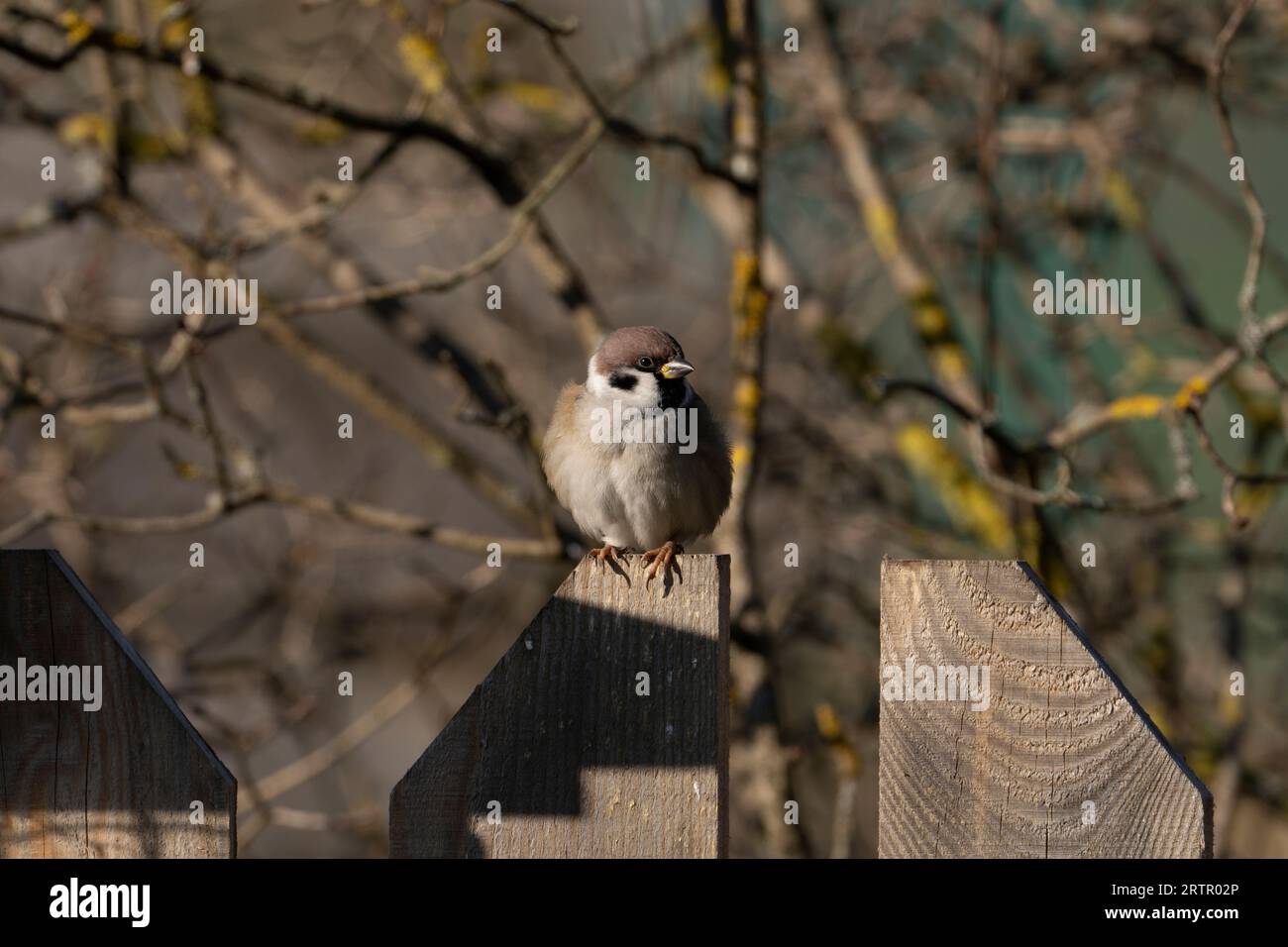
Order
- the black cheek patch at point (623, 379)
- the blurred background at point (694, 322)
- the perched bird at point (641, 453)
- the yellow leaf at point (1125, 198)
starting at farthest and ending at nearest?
1. the yellow leaf at point (1125, 198)
2. the blurred background at point (694, 322)
3. the black cheek patch at point (623, 379)
4. the perched bird at point (641, 453)

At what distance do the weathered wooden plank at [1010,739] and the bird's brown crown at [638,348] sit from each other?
5.61ft

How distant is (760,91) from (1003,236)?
1.50 m

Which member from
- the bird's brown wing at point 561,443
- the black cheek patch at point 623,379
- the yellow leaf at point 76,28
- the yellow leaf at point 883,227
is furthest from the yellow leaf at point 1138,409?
the yellow leaf at point 76,28

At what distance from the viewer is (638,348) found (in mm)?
3656

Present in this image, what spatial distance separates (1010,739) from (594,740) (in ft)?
1.79

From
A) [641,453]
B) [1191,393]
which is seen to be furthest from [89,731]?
[1191,393]

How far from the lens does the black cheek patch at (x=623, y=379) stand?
370 cm

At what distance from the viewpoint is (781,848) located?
4.01 metres

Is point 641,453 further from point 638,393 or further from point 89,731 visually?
point 89,731

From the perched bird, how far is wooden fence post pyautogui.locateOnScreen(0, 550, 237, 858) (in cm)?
165

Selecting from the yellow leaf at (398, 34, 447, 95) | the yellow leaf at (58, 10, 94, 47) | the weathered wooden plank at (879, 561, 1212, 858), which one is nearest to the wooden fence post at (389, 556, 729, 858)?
the weathered wooden plank at (879, 561, 1212, 858)

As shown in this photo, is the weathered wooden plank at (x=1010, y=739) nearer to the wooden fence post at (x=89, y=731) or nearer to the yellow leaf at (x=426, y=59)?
the wooden fence post at (x=89, y=731)

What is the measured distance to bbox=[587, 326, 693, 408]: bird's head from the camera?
3.65 metres
